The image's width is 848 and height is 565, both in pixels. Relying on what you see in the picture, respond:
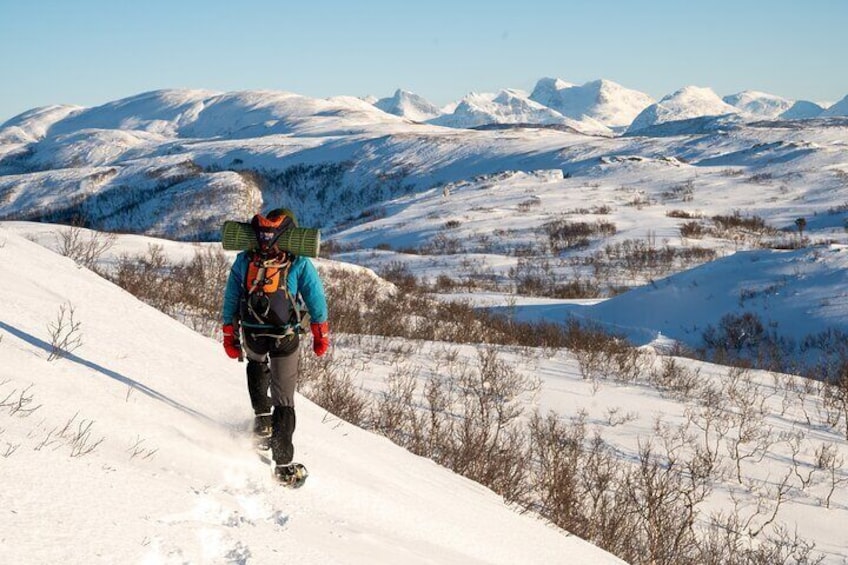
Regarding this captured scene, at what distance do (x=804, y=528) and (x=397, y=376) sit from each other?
501 cm

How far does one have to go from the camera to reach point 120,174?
9500 cm

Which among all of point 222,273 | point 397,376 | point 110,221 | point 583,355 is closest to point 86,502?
point 397,376

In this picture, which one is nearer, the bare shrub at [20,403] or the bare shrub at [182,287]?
the bare shrub at [20,403]

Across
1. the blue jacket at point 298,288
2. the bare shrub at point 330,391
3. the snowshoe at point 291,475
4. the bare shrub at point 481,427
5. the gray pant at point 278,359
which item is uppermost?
the blue jacket at point 298,288

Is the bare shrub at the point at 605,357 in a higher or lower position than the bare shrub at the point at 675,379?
higher

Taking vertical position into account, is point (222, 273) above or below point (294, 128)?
below

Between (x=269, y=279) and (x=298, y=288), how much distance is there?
0.69ft

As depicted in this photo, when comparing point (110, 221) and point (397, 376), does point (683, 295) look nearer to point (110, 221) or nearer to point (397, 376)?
point (397, 376)

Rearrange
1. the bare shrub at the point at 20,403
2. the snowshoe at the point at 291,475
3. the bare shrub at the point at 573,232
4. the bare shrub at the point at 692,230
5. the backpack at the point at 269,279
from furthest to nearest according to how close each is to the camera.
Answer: the bare shrub at the point at 573,232
the bare shrub at the point at 692,230
the backpack at the point at 269,279
the snowshoe at the point at 291,475
the bare shrub at the point at 20,403

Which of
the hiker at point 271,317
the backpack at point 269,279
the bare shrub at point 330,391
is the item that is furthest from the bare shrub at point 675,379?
the backpack at point 269,279

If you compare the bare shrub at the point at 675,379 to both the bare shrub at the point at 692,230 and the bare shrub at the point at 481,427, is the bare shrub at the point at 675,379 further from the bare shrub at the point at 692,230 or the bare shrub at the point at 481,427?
the bare shrub at the point at 692,230

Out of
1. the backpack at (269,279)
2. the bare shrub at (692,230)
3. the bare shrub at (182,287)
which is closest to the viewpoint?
the backpack at (269,279)

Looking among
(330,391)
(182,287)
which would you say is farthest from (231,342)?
(182,287)

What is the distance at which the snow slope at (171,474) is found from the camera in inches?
83.1
